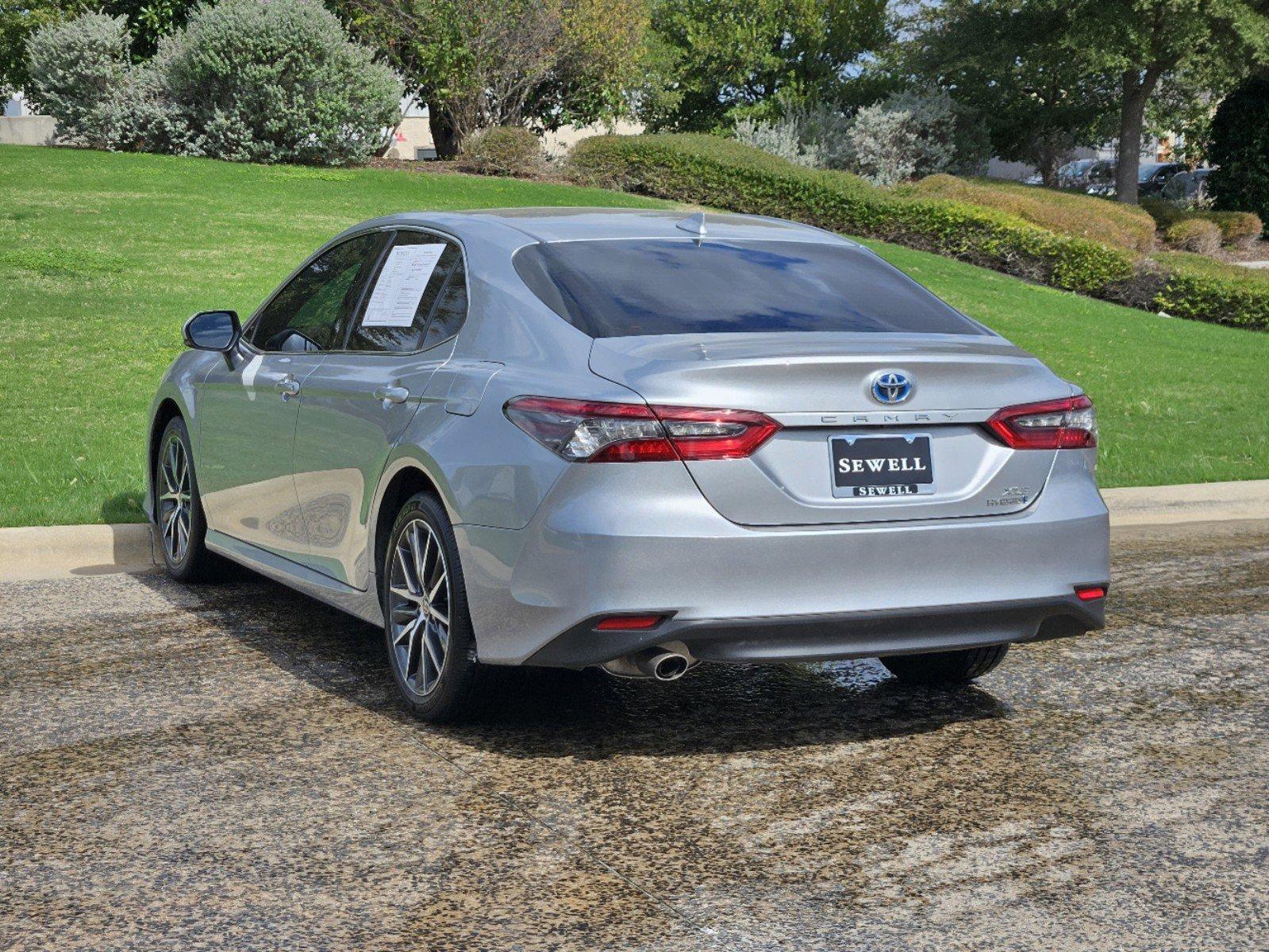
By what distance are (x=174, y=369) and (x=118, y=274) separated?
9.87 m

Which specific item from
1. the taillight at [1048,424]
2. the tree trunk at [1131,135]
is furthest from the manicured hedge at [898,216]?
the taillight at [1048,424]

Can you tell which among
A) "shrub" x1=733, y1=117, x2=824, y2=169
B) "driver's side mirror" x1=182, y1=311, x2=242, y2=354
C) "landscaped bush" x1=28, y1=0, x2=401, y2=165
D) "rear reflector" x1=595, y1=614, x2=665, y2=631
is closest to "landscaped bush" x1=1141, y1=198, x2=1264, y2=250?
"shrub" x1=733, y1=117, x2=824, y2=169

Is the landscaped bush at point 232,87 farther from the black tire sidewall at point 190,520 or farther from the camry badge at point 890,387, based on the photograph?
the camry badge at point 890,387

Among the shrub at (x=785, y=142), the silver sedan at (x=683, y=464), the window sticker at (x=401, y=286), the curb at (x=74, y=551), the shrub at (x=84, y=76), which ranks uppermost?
the shrub at (x=84, y=76)

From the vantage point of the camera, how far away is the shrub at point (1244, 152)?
4162 cm

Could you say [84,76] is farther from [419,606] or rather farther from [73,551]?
[419,606]

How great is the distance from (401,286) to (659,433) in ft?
5.81

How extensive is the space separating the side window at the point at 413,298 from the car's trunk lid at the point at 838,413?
35.5 inches

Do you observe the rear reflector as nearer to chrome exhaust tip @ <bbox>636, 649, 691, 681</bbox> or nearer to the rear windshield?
chrome exhaust tip @ <bbox>636, 649, 691, 681</bbox>

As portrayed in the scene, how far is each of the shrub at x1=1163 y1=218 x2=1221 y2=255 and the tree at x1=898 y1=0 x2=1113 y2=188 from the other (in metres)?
4.09

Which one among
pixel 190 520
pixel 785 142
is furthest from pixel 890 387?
pixel 785 142

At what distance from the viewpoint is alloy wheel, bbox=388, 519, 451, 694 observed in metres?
5.02

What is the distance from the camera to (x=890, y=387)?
4520mm

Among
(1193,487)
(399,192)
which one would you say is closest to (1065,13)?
(399,192)
